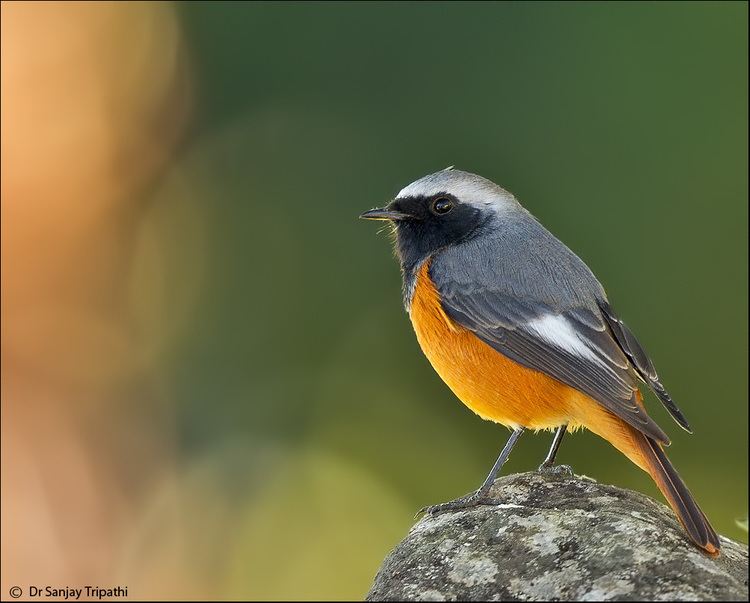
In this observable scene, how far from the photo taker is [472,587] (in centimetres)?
304

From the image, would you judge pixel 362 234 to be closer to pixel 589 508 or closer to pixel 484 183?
pixel 484 183

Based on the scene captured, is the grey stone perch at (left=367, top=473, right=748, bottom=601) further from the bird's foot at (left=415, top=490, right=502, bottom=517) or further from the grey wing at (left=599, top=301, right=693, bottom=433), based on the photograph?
the grey wing at (left=599, top=301, right=693, bottom=433)

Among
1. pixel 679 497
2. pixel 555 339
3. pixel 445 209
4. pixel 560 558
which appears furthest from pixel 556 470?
pixel 445 209

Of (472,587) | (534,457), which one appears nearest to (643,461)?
(472,587)

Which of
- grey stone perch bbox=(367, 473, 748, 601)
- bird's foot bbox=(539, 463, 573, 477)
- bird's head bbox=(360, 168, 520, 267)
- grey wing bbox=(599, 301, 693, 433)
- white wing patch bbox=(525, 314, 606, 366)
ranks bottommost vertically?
bird's foot bbox=(539, 463, 573, 477)

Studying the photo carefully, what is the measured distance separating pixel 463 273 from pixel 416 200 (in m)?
0.62

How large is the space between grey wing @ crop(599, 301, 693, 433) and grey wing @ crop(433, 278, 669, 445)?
0.06 m

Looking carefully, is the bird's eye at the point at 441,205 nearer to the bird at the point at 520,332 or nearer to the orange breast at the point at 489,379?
the bird at the point at 520,332

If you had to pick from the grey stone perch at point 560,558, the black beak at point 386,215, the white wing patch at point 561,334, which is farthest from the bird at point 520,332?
the grey stone perch at point 560,558

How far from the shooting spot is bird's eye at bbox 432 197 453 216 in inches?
198

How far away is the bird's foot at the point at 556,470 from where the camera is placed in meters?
4.33

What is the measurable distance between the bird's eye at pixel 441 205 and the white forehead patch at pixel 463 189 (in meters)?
0.04

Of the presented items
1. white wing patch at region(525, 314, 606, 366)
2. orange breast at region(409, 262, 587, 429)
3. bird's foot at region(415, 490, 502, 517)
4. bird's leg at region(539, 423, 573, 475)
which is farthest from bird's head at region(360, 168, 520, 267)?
bird's foot at region(415, 490, 502, 517)

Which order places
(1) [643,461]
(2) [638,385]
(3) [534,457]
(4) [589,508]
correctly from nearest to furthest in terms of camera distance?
1. (4) [589,508]
2. (1) [643,461]
3. (2) [638,385]
4. (3) [534,457]
